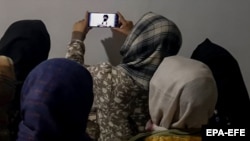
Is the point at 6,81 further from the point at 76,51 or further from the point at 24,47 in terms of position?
the point at 76,51

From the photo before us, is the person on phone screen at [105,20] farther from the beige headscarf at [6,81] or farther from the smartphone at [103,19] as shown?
the beige headscarf at [6,81]

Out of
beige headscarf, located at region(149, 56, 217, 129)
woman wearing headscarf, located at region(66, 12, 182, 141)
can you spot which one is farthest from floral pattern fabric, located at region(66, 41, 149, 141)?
beige headscarf, located at region(149, 56, 217, 129)

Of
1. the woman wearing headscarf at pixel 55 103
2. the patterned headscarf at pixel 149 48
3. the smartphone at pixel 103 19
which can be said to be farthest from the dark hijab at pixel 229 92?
the woman wearing headscarf at pixel 55 103

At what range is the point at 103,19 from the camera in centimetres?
159

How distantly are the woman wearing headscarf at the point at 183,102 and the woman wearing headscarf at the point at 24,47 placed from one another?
393 millimetres

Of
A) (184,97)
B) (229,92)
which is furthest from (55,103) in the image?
(229,92)

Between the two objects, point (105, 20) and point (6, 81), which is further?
point (105, 20)

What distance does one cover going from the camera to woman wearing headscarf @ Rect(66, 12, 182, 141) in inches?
52.1

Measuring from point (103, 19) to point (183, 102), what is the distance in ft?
1.89

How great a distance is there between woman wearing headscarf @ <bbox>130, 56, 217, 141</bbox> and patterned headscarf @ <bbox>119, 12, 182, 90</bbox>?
5.3 inches

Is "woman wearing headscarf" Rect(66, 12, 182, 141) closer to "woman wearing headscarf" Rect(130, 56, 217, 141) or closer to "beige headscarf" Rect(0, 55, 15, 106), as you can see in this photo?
"woman wearing headscarf" Rect(130, 56, 217, 141)

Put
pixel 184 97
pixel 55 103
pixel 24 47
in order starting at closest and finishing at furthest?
pixel 55 103 → pixel 184 97 → pixel 24 47

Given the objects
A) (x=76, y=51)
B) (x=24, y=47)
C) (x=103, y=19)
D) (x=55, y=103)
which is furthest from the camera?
(x=103, y=19)

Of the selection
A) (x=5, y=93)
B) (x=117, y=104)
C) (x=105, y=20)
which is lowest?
(x=117, y=104)
